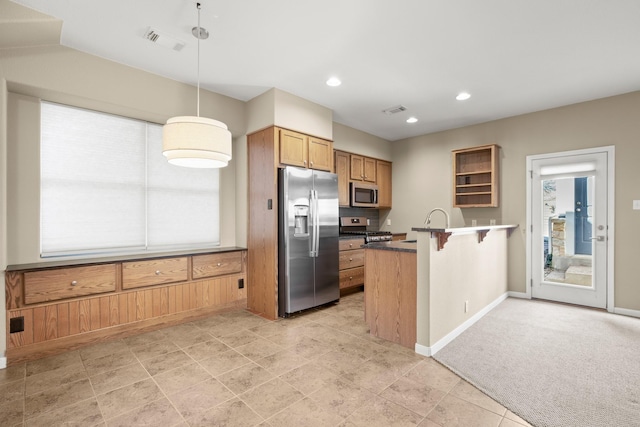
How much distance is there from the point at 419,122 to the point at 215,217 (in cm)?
365

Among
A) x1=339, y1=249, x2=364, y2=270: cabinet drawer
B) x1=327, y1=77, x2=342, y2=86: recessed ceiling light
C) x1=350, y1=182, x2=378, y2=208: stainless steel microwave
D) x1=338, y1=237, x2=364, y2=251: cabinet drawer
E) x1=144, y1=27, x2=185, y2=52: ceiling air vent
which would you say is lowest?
x1=339, y1=249, x2=364, y2=270: cabinet drawer

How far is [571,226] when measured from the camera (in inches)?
171

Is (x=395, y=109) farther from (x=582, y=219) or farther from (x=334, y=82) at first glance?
(x=582, y=219)

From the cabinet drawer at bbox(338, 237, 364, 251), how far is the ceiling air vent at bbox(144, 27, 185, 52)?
3.18 meters

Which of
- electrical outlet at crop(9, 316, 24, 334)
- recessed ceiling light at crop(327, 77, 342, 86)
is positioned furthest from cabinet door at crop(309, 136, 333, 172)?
electrical outlet at crop(9, 316, 24, 334)

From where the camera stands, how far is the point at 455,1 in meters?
2.26

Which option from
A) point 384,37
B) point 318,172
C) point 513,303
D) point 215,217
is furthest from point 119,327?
point 513,303

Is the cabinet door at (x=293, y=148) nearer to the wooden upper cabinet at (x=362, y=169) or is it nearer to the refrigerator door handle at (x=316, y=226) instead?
the refrigerator door handle at (x=316, y=226)

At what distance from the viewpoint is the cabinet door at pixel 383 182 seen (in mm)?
6031

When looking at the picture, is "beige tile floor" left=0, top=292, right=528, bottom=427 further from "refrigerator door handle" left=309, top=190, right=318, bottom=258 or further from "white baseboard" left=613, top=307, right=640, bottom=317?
"white baseboard" left=613, top=307, right=640, bottom=317

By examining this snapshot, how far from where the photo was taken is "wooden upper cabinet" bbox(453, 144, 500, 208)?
484 cm

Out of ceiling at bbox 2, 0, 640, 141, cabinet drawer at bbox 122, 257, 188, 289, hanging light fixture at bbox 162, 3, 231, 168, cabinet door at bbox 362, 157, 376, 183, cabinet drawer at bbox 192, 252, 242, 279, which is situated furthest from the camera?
cabinet door at bbox 362, 157, 376, 183

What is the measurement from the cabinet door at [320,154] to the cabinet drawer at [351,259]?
4.59 ft

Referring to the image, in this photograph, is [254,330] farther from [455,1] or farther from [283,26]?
[455,1]
